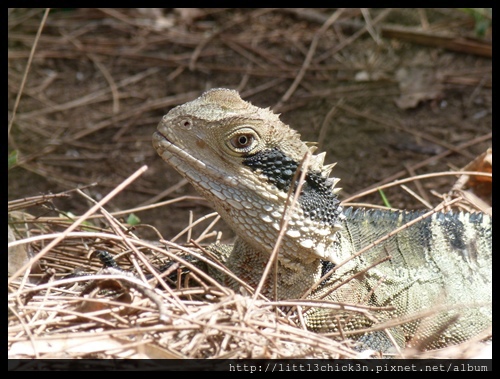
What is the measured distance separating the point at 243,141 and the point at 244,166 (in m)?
0.13

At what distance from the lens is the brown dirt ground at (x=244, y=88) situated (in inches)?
319

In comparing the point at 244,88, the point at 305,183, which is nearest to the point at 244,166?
the point at 305,183

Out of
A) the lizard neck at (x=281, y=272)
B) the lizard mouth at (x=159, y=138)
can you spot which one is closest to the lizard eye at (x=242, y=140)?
the lizard mouth at (x=159, y=138)

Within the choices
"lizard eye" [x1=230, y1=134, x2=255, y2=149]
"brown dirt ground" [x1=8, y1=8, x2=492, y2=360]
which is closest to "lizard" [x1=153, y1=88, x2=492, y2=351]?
"lizard eye" [x1=230, y1=134, x2=255, y2=149]

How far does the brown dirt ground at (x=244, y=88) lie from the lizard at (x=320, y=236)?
305 cm

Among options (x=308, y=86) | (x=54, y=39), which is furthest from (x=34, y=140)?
Answer: (x=308, y=86)

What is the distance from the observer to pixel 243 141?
3713 mm

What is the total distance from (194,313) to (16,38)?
7.90 meters

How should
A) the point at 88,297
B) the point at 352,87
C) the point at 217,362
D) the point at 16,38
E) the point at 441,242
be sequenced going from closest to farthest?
the point at 217,362 → the point at 88,297 → the point at 441,242 → the point at 352,87 → the point at 16,38

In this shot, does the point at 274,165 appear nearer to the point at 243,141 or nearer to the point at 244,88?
the point at 243,141

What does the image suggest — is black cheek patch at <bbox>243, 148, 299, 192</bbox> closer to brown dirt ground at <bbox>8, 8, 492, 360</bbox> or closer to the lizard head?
the lizard head

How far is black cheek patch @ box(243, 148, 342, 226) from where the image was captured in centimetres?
373
